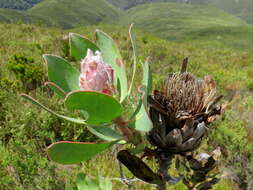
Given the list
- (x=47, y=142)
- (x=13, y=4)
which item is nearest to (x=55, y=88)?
(x=47, y=142)

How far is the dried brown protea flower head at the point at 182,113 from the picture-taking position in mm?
660

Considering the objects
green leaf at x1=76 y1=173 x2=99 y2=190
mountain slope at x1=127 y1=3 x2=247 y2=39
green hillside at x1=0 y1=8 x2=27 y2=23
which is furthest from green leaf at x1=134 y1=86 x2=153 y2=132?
green hillside at x1=0 y1=8 x2=27 y2=23

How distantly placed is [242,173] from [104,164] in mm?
1610

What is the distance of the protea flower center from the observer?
2.16 feet

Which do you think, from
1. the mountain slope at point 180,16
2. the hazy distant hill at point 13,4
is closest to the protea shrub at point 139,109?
the mountain slope at point 180,16

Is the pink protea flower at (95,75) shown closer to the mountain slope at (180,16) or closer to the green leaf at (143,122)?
the green leaf at (143,122)

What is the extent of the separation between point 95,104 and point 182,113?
0.27 meters

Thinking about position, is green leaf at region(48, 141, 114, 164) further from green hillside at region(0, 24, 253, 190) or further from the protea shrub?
green hillside at region(0, 24, 253, 190)

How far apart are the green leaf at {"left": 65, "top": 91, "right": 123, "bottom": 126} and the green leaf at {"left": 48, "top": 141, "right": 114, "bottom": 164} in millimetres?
68

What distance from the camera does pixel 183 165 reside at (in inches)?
31.3

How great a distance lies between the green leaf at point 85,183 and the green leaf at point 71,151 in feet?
1.34

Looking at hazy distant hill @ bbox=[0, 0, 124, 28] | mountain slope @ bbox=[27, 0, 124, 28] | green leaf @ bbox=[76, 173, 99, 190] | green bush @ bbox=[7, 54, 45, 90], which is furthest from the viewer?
mountain slope @ bbox=[27, 0, 124, 28]

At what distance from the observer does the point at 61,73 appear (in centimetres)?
70

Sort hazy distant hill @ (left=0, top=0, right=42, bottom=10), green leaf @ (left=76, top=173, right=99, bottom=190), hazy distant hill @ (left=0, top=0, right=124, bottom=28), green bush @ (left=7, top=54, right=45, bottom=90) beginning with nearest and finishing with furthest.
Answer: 1. green leaf @ (left=76, top=173, right=99, bottom=190)
2. green bush @ (left=7, top=54, right=45, bottom=90)
3. hazy distant hill @ (left=0, top=0, right=124, bottom=28)
4. hazy distant hill @ (left=0, top=0, right=42, bottom=10)
